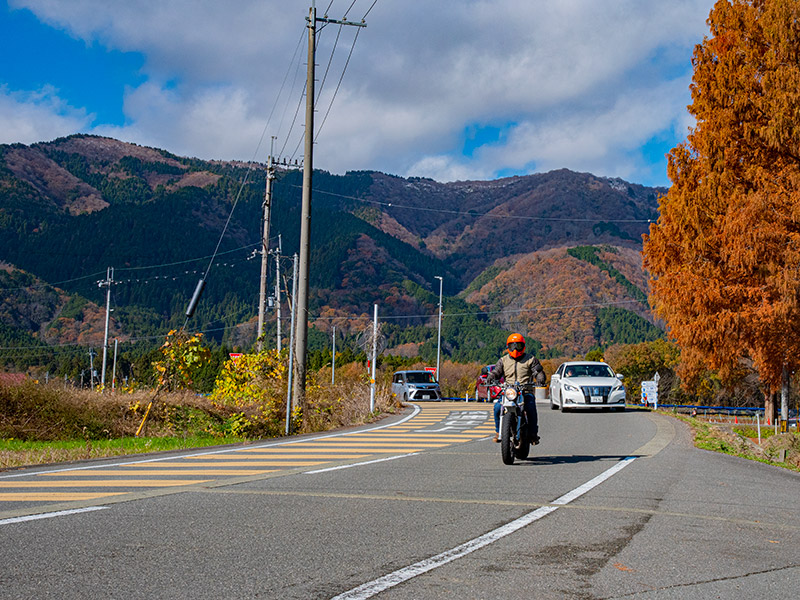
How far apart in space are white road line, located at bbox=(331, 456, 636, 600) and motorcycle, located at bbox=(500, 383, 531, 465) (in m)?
2.53

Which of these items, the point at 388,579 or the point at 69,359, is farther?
the point at 69,359

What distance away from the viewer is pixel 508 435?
36.0 feet

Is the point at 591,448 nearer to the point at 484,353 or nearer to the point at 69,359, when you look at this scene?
the point at 69,359

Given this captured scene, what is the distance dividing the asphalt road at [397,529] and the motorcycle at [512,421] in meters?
0.29

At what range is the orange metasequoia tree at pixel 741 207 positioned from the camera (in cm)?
2162

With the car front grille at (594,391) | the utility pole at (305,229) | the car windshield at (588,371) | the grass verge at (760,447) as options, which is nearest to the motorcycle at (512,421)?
the grass verge at (760,447)

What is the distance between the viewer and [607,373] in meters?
27.3

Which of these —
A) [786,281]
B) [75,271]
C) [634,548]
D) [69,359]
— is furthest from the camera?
[75,271]

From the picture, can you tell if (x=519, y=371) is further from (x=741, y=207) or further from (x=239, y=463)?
(x=741, y=207)

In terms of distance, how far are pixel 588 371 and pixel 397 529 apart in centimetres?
2197

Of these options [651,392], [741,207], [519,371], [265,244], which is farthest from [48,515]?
[651,392]

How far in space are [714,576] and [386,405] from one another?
21.5 meters

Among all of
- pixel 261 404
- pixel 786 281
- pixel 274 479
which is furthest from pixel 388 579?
pixel 786 281

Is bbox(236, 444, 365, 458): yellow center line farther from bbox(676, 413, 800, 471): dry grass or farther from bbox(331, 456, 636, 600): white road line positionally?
bbox(676, 413, 800, 471): dry grass
